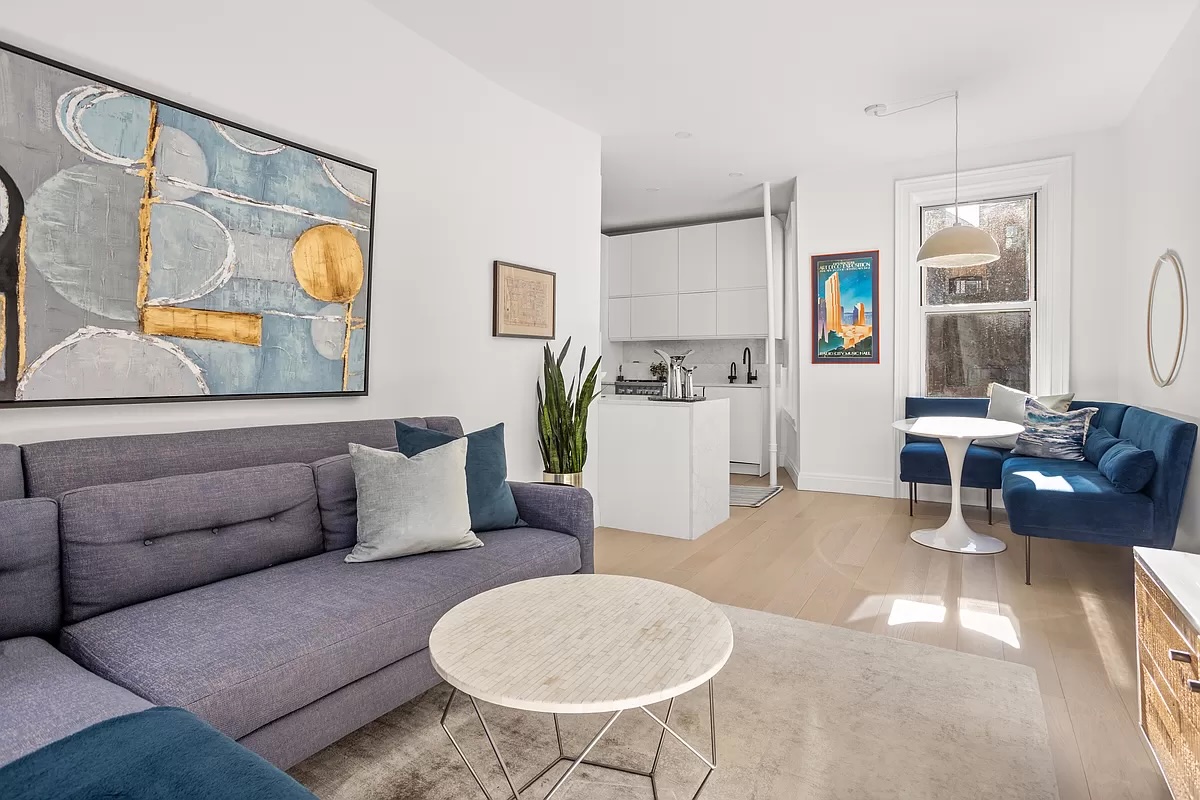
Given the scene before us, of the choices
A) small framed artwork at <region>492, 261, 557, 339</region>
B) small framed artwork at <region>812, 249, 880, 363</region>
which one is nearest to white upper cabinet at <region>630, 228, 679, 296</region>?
small framed artwork at <region>812, 249, 880, 363</region>

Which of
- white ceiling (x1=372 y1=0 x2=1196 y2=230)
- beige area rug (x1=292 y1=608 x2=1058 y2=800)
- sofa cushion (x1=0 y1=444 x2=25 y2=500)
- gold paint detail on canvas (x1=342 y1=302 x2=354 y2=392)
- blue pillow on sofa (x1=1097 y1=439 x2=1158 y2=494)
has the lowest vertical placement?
beige area rug (x1=292 y1=608 x2=1058 y2=800)

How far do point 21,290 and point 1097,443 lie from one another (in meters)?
4.95

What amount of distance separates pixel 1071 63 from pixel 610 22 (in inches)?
99.4

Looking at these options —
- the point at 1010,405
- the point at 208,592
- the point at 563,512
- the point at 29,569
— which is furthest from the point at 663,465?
the point at 29,569

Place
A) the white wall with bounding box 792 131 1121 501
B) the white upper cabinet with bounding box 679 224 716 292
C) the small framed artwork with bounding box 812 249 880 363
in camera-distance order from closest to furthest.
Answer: the white wall with bounding box 792 131 1121 501 < the small framed artwork with bounding box 812 249 880 363 < the white upper cabinet with bounding box 679 224 716 292

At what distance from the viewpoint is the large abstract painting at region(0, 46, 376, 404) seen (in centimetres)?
186

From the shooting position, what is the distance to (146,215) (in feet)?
6.92

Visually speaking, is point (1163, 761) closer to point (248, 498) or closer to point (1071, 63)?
point (248, 498)

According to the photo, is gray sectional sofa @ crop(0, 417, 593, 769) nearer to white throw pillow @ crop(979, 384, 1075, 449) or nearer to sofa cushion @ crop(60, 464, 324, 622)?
sofa cushion @ crop(60, 464, 324, 622)

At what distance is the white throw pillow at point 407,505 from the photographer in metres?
2.15

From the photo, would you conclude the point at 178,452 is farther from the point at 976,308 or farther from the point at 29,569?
the point at 976,308

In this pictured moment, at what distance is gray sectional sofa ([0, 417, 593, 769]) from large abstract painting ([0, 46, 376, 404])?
0.91 ft

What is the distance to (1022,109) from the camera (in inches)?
163

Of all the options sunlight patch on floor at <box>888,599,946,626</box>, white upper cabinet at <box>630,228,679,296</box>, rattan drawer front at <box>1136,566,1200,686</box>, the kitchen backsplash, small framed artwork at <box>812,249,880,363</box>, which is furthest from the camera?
the kitchen backsplash
